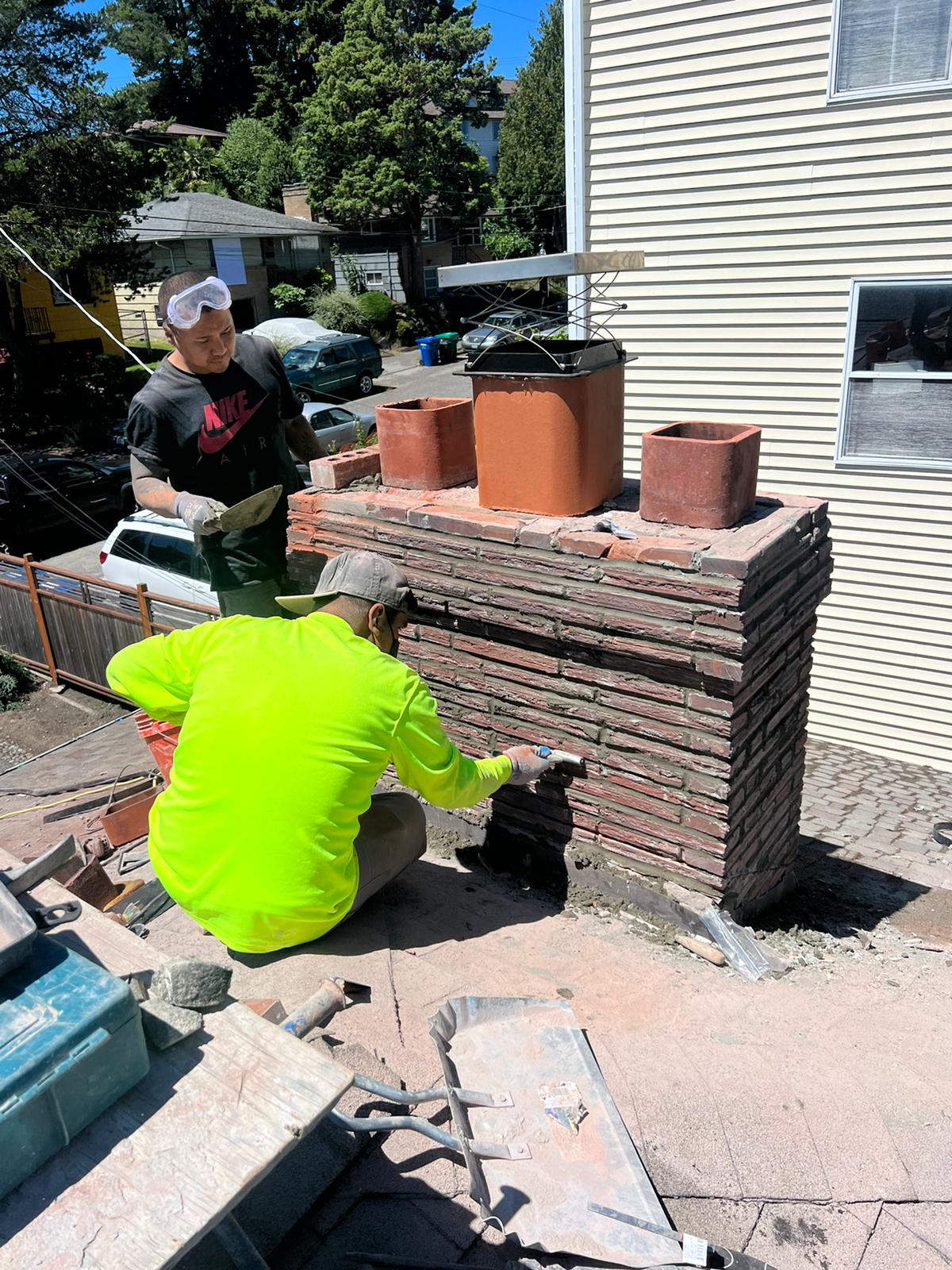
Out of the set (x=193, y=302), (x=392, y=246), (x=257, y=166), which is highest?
(x=257, y=166)

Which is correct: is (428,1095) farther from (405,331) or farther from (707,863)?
(405,331)

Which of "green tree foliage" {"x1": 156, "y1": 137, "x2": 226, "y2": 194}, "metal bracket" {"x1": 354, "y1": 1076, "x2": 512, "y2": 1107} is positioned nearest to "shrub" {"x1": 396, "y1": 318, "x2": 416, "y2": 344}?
"green tree foliage" {"x1": 156, "y1": 137, "x2": 226, "y2": 194}

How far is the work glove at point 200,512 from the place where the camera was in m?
3.75

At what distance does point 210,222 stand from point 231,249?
1.04 meters

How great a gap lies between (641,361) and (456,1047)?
697 cm

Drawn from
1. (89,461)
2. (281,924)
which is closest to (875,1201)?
(281,924)

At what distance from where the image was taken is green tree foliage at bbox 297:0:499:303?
3172 cm

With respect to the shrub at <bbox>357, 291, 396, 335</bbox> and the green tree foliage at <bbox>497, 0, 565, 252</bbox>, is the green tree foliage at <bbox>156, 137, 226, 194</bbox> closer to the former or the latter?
the shrub at <bbox>357, 291, 396, 335</bbox>

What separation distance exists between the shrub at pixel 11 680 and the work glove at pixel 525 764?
7664 mm

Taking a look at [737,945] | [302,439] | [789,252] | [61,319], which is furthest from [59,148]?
[737,945]

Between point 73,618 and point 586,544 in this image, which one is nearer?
point 586,544

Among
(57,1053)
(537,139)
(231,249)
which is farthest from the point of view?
(537,139)

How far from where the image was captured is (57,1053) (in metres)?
1.43

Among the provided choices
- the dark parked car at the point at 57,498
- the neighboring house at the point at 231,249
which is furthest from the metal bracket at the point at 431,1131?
the neighboring house at the point at 231,249
